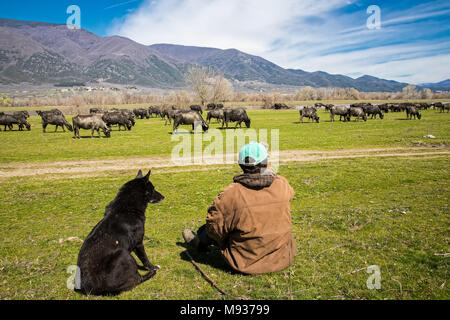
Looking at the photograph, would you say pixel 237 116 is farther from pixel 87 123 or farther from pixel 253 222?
pixel 253 222

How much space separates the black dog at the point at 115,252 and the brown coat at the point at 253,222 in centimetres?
120

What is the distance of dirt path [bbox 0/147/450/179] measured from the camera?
1391 cm

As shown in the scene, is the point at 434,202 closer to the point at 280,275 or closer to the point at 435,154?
the point at 280,275

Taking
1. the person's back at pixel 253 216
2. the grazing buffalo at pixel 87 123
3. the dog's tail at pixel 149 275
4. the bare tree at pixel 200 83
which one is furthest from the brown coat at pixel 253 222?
the bare tree at pixel 200 83

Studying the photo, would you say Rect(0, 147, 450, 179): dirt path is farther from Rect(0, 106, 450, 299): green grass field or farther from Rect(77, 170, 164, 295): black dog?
Rect(77, 170, 164, 295): black dog

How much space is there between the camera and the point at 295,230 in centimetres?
606

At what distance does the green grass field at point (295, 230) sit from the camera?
3.95 meters

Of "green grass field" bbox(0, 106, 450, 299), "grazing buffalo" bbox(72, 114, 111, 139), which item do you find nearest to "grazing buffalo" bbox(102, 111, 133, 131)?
"grazing buffalo" bbox(72, 114, 111, 139)

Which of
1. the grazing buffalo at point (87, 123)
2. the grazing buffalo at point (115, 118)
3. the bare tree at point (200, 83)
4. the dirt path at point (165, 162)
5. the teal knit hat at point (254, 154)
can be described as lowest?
the dirt path at point (165, 162)

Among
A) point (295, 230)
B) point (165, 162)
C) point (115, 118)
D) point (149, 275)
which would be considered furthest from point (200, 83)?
point (149, 275)

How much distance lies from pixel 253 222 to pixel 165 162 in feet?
41.2

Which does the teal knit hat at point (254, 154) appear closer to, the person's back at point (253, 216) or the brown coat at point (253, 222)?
the person's back at point (253, 216)

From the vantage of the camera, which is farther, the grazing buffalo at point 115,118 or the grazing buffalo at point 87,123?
the grazing buffalo at point 115,118

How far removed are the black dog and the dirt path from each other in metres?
9.57
